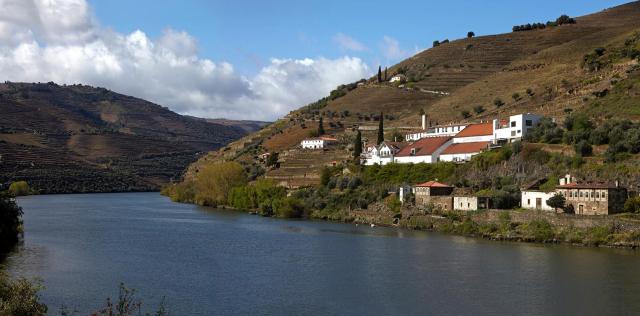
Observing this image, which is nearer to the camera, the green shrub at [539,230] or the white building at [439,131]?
the green shrub at [539,230]

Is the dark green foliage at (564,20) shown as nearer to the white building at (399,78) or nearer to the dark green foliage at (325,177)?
the white building at (399,78)

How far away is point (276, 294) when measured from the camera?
3284cm

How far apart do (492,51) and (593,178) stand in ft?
286

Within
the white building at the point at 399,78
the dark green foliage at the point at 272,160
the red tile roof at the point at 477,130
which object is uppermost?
the white building at the point at 399,78

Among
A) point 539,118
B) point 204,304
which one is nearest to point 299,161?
point 539,118

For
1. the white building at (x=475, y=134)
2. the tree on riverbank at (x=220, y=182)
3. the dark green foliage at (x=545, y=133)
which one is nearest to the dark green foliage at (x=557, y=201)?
the dark green foliage at (x=545, y=133)

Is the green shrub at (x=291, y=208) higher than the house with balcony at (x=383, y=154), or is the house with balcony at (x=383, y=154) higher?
the house with balcony at (x=383, y=154)

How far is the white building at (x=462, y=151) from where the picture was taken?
69.8 meters

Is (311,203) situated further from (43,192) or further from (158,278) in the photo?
(43,192)

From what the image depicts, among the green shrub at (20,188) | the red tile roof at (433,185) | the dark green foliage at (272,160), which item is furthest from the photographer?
the green shrub at (20,188)

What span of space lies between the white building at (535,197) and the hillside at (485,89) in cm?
1685

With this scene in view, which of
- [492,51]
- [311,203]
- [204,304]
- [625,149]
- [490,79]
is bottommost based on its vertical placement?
[204,304]

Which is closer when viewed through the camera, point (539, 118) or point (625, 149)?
point (625, 149)

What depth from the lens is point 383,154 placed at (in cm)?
7894
